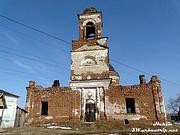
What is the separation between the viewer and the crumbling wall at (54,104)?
69.2 ft

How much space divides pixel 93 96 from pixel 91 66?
11.0ft

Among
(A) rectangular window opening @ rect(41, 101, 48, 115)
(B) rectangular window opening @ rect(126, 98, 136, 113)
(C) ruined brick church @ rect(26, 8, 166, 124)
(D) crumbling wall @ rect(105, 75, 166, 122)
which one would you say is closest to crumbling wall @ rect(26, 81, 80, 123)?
(C) ruined brick church @ rect(26, 8, 166, 124)

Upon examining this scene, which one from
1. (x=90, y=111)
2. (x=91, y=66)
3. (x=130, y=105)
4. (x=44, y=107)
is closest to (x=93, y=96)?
(x=90, y=111)

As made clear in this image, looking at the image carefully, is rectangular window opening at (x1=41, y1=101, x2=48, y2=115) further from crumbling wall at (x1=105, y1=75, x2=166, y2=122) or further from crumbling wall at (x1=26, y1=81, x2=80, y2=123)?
crumbling wall at (x1=105, y1=75, x2=166, y2=122)

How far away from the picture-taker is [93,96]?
2116cm

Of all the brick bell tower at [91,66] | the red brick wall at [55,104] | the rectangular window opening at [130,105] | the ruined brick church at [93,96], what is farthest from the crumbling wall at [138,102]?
the red brick wall at [55,104]

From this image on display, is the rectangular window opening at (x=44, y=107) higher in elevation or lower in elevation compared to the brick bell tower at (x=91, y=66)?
lower

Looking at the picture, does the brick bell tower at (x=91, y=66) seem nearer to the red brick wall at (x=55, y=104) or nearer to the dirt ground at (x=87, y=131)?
the red brick wall at (x=55, y=104)

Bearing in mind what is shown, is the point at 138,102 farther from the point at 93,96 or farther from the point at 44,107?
the point at 44,107

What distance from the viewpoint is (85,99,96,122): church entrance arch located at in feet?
67.8

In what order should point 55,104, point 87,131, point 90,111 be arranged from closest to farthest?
1. point 87,131
2. point 90,111
3. point 55,104

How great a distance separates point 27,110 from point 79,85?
667 centimetres

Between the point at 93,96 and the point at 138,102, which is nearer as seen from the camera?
the point at 138,102

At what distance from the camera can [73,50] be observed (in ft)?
76.0
